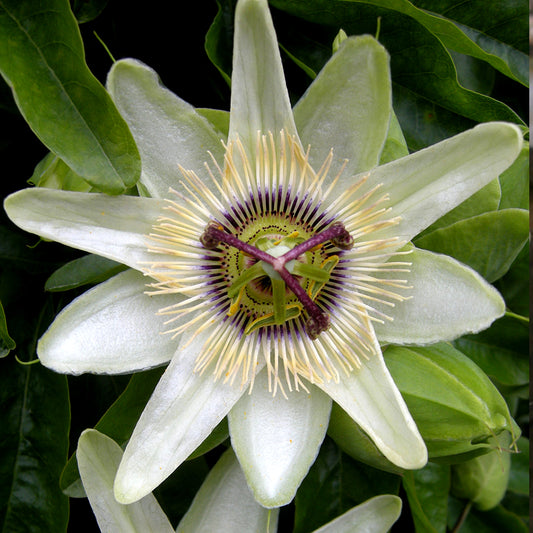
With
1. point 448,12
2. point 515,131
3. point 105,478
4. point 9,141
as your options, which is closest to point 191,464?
point 105,478

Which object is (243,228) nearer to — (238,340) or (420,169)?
(238,340)

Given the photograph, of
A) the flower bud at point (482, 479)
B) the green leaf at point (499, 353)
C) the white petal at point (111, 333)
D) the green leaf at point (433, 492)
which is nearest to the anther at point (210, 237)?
the white petal at point (111, 333)

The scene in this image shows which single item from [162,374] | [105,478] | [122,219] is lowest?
[105,478]

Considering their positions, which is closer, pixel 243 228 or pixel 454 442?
pixel 454 442

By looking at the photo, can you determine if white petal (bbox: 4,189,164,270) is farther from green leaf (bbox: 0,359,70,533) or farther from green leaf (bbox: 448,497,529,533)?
green leaf (bbox: 448,497,529,533)

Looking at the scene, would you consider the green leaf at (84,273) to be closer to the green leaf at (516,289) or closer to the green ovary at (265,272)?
the green ovary at (265,272)

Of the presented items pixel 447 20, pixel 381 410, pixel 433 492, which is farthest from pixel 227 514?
pixel 447 20

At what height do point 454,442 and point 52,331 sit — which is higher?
point 52,331
